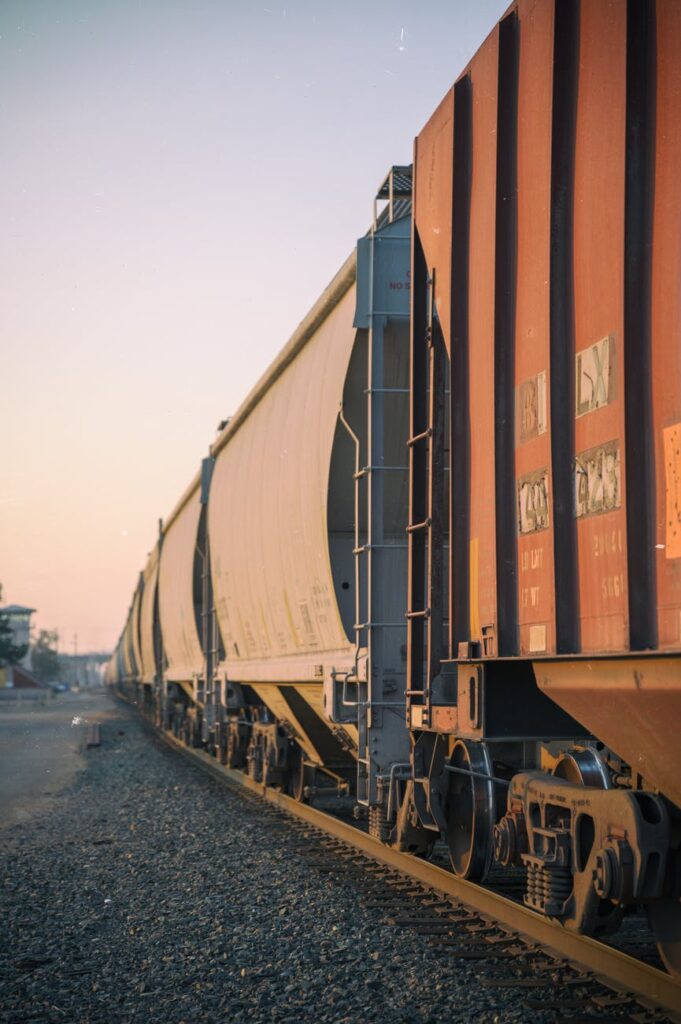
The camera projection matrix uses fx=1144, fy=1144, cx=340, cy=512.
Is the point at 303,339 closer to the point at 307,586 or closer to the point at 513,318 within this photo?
the point at 307,586

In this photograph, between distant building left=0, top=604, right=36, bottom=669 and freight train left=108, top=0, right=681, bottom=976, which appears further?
distant building left=0, top=604, right=36, bottom=669

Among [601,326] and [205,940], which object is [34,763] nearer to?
[205,940]

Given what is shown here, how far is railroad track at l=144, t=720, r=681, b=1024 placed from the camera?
5078 millimetres

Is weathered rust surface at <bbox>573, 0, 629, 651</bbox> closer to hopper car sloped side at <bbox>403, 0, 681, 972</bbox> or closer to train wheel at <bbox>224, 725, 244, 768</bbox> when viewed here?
hopper car sloped side at <bbox>403, 0, 681, 972</bbox>

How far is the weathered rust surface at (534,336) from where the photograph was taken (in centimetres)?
511

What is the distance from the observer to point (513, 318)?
5707 mm

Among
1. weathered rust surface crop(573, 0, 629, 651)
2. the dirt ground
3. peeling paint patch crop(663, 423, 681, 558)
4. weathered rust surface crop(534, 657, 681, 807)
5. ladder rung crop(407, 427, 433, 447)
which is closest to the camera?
peeling paint patch crop(663, 423, 681, 558)

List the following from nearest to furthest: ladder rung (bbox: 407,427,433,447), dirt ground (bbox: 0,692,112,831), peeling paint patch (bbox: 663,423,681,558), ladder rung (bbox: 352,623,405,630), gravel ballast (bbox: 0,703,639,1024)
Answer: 1. peeling paint patch (bbox: 663,423,681,558)
2. gravel ballast (bbox: 0,703,639,1024)
3. ladder rung (bbox: 407,427,433,447)
4. ladder rung (bbox: 352,623,405,630)
5. dirt ground (bbox: 0,692,112,831)

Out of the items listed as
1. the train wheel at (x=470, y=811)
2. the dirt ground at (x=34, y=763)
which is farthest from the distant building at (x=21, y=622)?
the train wheel at (x=470, y=811)

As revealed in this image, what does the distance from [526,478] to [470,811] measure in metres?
2.92

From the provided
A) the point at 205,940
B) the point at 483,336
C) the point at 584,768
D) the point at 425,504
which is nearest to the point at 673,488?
the point at 584,768

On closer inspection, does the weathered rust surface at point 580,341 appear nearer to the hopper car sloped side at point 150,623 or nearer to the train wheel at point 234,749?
the train wheel at point 234,749

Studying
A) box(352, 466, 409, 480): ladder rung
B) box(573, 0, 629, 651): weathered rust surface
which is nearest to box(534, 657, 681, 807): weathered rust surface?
box(573, 0, 629, 651): weathered rust surface

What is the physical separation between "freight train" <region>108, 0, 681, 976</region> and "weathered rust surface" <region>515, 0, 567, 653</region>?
0.06 ft
